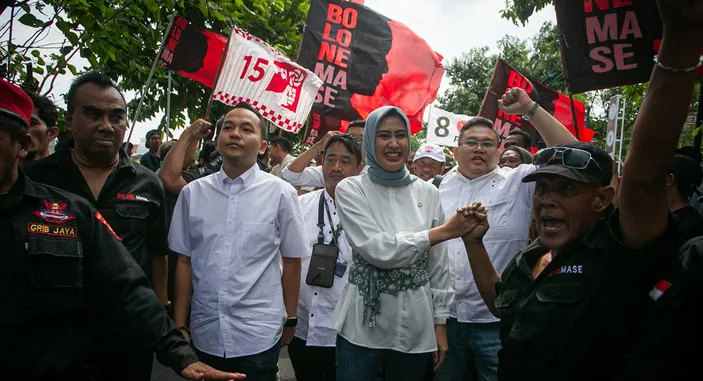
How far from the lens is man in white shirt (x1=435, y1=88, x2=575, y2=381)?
3.36m

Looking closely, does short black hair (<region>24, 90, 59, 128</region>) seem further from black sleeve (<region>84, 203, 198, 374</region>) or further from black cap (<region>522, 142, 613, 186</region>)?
black cap (<region>522, 142, 613, 186</region>)

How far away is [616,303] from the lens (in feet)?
5.44

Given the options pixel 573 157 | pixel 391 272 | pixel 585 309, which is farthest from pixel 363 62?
pixel 585 309

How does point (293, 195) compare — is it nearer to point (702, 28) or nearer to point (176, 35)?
point (702, 28)

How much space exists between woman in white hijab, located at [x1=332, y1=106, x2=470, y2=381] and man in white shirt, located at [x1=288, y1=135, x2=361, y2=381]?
0.71m

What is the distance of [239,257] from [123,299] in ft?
3.16

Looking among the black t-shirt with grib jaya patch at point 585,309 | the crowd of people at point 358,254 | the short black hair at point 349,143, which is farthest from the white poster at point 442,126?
the black t-shirt with grib jaya patch at point 585,309

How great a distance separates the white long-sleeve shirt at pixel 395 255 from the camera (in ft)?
8.63

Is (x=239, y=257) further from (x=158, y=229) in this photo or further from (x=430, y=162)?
(x=430, y=162)

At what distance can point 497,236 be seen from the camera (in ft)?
11.4

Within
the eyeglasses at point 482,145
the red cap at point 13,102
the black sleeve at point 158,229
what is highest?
the eyeglasses at point 482,145

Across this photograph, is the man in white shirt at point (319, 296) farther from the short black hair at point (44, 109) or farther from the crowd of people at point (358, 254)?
the short black hair at point (44, 109)

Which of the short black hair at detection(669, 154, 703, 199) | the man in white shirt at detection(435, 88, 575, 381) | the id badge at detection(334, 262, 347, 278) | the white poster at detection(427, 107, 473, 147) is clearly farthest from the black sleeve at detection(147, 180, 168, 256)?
the white poster at detection(427, 107, 473, 147)

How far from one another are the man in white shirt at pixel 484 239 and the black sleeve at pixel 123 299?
1979 mm
